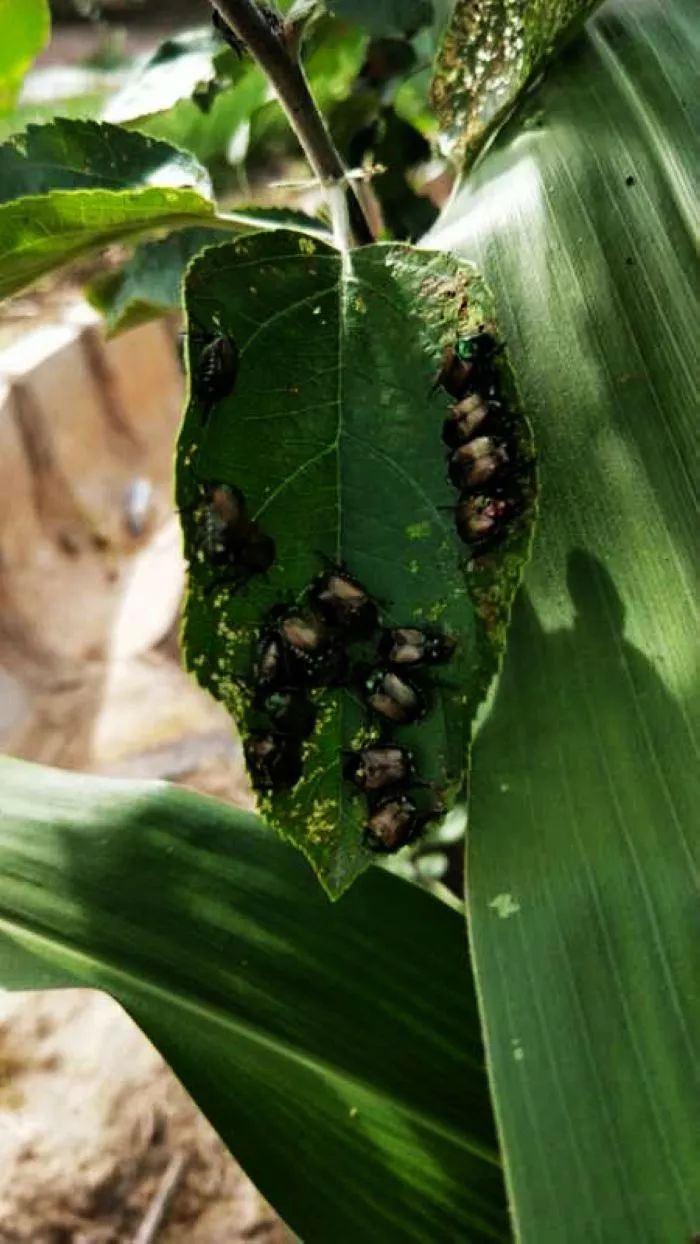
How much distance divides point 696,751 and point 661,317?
231 millimetres

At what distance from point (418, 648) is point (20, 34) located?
0.62 m

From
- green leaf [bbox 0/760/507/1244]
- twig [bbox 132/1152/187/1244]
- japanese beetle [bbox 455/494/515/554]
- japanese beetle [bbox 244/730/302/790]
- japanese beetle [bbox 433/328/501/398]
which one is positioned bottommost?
twig [bbox 132/1152/187/1244]

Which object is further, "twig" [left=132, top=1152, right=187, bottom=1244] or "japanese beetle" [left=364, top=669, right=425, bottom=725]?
"twig" [left=132, top=1152, right=187, bottom=1244]

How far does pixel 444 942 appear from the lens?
0.69 m

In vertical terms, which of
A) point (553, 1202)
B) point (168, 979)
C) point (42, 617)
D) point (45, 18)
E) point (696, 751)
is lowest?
point (42, 617)

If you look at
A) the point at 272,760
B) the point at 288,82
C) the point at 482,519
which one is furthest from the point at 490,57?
the point at 272,760

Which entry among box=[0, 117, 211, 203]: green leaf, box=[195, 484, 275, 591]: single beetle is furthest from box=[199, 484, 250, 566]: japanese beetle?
box=[0, 117, 211, 203]: green leaf

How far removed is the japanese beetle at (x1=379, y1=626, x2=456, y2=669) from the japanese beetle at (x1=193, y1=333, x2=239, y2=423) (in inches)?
5.3

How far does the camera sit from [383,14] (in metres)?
0.87

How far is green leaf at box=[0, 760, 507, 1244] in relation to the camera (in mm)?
642

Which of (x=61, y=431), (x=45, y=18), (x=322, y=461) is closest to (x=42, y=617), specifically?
(x=61, y=431)

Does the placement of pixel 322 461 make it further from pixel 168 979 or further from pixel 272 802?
pixel 168 979

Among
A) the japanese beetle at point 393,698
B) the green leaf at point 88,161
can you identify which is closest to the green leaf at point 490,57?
the green leaf at point 88,161

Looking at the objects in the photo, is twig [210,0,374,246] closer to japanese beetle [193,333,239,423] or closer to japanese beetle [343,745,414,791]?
japanese beetle [193,333,239,423]
